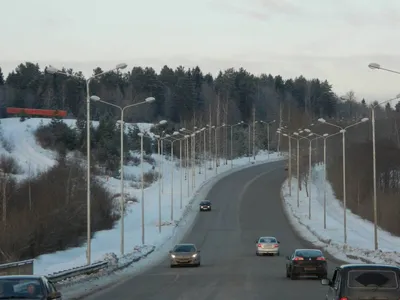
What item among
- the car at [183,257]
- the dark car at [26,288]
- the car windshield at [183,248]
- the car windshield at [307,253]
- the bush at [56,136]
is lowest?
the car at [183,257]

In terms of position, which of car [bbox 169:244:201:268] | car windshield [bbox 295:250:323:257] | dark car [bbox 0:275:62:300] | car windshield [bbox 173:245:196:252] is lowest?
car [bbox 169:244:201:268]

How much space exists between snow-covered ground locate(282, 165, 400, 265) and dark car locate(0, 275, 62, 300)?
92.8 feet

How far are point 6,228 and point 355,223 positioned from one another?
4732 cm

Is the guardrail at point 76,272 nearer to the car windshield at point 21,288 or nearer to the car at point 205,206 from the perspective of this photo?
the car windshield at point 21,288

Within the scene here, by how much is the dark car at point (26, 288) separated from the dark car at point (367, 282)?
577 cm

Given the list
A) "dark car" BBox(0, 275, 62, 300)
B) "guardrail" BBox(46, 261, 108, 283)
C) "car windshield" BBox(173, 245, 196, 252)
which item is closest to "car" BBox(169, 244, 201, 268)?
"car windshield" BBox(173, 245, 196, 252)

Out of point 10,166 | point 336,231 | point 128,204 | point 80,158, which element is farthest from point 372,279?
point 80,158

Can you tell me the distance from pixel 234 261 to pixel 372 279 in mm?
37903

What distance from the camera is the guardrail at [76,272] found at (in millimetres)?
28198

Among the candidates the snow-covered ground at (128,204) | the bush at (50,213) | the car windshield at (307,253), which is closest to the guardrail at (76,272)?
the snow-covered ground at (128,204)

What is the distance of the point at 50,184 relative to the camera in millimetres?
75125

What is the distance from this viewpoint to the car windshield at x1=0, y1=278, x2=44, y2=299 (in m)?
15.5

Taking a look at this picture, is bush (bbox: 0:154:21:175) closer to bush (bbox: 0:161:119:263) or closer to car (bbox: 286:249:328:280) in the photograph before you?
bush (bbox: 0:161:119:263)

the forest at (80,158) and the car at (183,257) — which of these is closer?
the car at (183,257)
